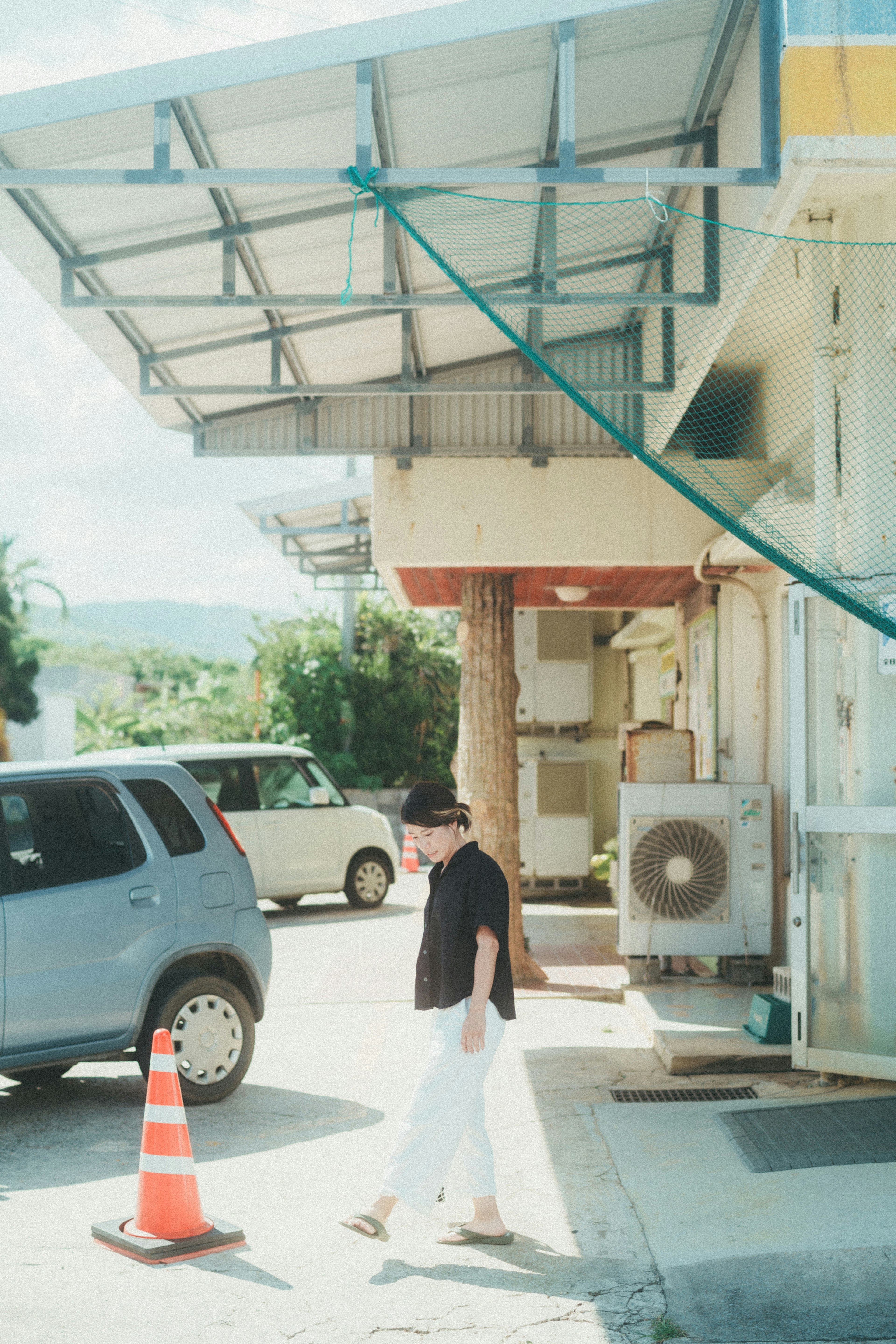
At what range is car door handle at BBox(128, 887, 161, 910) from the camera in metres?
6.07

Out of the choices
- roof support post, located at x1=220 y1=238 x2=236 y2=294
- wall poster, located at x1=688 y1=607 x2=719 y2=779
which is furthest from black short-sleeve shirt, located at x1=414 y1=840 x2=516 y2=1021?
wall poster, located at x1=688 y1=607 x2=719 y2=779

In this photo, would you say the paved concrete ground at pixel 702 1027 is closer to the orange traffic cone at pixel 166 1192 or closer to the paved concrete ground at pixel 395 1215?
the paved concrete ground at pixel 395 1215

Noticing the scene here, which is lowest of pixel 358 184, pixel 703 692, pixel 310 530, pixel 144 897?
pixel 144 897

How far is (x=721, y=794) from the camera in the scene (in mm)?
9180

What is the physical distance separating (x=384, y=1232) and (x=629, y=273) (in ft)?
15.6

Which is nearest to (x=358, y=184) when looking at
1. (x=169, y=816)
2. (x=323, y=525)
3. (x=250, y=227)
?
(x=250, y=227)

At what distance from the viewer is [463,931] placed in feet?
14.7

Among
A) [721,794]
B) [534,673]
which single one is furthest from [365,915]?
[721,794]

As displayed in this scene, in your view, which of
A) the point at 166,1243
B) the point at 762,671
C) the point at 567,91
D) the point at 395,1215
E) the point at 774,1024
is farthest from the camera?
the point at 762,671

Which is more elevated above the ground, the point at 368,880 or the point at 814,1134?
the point at 368,880

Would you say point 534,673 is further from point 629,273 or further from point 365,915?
point 629,273

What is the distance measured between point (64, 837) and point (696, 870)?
4706mm

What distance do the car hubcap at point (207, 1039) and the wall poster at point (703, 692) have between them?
5037 millimetres

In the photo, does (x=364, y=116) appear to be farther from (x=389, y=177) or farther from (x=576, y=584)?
(x=576, y=584)
